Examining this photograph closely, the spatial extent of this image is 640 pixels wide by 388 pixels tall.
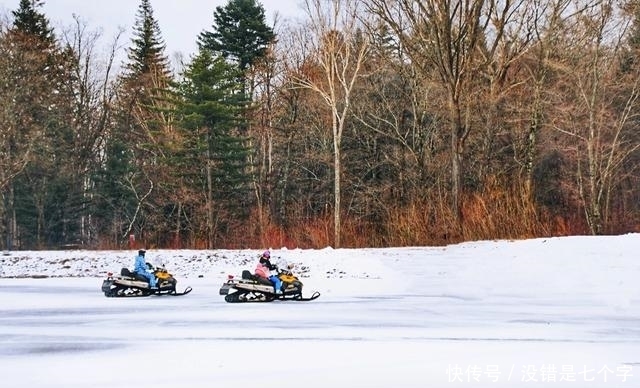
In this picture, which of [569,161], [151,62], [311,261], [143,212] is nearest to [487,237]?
[311,261]

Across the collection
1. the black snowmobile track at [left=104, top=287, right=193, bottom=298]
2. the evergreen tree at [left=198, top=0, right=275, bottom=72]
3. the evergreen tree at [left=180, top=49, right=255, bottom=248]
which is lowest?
the black snowmobile track at [left=104, top=287, right=193, bottom=298]

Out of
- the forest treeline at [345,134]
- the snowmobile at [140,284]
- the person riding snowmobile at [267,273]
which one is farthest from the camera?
the forest treeline at [345,134]

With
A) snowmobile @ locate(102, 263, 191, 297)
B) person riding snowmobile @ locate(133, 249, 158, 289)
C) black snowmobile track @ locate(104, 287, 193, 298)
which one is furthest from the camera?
person riding snowmobile @ locate(133, 249, 158, 289)

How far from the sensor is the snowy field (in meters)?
7.78

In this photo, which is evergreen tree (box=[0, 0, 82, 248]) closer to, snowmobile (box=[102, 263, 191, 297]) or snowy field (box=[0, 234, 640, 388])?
snowy field (box=[0, 234, 640, 388])

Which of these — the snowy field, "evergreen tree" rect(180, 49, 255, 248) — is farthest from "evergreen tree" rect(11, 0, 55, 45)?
the snowy field

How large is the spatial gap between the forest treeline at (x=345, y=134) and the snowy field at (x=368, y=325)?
6.22 m

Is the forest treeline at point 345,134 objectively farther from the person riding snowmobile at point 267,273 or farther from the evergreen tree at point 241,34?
the person riding snowmobile at point 267,273

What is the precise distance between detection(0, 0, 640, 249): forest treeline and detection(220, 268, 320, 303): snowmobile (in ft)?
36.8

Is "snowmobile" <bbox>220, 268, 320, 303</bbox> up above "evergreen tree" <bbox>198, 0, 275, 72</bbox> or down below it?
below

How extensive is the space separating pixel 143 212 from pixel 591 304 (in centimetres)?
3326

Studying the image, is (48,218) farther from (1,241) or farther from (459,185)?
(459,185)

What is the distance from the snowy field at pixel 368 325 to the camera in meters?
7.78

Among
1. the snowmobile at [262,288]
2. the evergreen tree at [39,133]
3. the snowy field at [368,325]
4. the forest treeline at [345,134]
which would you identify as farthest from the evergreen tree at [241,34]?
the snowmobile at [262,288]
